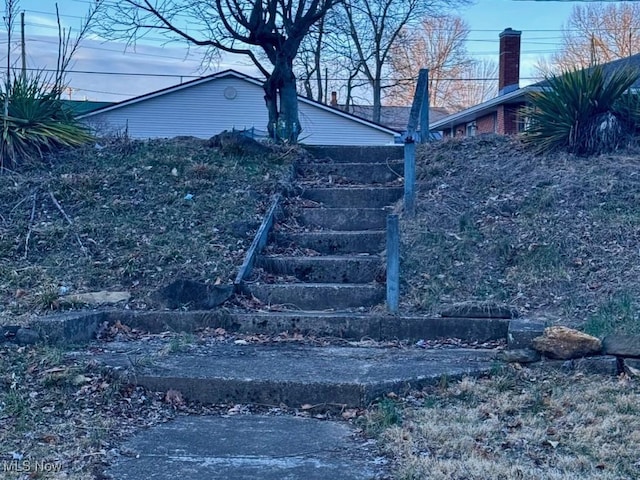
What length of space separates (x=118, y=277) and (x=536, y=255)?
3305 millimetres

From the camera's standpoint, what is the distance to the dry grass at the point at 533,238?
515 cm

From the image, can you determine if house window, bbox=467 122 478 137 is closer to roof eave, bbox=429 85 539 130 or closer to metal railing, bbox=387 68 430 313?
roof eave, bbox=429 85 539 130

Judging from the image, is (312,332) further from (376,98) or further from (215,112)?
(376,98)

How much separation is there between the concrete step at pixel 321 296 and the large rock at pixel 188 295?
33 centimetres

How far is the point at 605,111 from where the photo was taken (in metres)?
7.22

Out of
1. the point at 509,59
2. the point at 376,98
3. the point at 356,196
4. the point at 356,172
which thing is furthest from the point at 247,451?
the point at 376,98

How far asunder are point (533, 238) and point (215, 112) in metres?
19.0

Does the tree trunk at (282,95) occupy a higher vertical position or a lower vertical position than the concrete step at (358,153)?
higher

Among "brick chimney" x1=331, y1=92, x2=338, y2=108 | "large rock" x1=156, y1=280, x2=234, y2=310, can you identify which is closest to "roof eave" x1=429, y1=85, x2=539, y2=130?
"brick chimney" x1=331, y1=92, x2=338, y2=108

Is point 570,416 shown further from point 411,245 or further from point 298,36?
point 298,36

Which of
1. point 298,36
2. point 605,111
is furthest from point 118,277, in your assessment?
point 298,36

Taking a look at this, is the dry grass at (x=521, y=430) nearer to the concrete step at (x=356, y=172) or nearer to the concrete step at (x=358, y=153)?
the concrete step at (x=356, y=172)

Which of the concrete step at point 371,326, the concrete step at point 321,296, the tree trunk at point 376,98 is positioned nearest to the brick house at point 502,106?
the tree trunk at point 376,98

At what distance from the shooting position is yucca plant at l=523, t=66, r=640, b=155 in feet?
23.4
